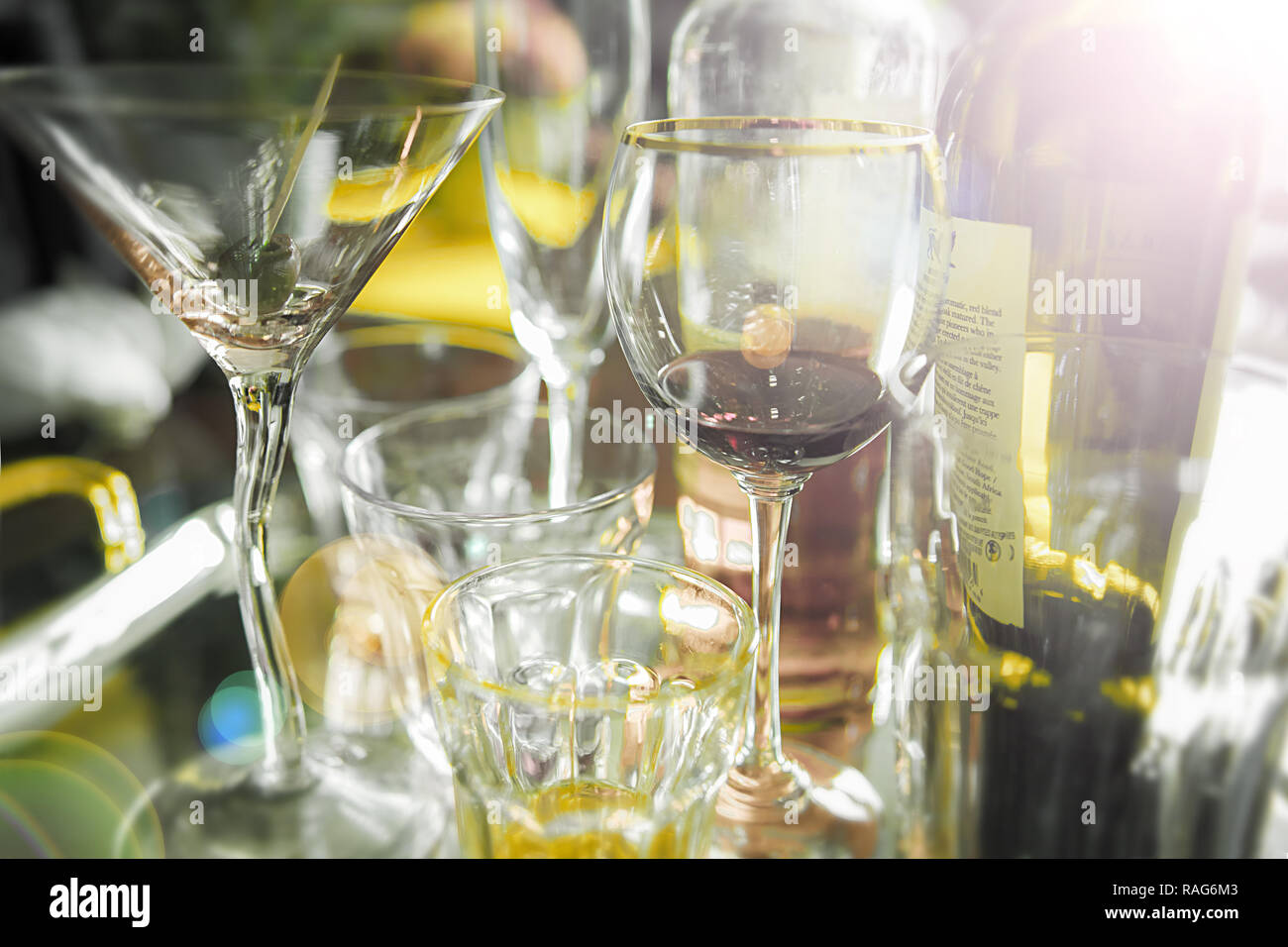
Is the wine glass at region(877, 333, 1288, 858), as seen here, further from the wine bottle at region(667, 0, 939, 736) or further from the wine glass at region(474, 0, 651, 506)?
the wine glass at region(474, 0, 651, 506)

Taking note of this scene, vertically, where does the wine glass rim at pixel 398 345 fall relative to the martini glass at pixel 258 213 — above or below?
below

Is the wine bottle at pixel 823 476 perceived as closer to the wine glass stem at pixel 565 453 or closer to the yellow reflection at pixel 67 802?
the wine glass stem at pixel 565 453

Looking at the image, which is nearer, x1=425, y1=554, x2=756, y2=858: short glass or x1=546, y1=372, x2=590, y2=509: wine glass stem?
x1=425, y1=554, x2=756, y2=858: short glass

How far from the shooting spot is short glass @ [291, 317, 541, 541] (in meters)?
0.47

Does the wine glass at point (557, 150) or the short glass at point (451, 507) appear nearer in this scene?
the short glass at point (451, 507)

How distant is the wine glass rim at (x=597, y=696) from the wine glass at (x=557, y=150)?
12 cm

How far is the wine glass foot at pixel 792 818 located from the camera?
0.32 meters

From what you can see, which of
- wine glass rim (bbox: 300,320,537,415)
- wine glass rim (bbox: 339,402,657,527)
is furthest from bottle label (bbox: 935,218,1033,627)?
wine glass rim (bbox: 300,320,537,415)

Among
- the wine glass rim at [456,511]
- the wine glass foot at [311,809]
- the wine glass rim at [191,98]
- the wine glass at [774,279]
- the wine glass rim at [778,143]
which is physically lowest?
the wine glass foot at [311,809]

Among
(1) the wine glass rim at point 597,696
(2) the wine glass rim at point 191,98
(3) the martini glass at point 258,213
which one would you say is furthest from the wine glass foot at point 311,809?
(2) the wine glass rim at point 191,98

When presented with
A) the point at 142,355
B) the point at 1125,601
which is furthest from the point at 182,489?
the point at 1125,601

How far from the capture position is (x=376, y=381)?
530 mm
